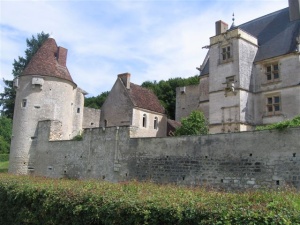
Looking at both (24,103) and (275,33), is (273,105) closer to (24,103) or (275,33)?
(275,33)

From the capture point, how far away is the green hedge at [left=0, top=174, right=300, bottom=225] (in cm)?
495

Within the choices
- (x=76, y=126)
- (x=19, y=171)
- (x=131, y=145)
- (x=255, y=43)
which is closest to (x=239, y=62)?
(x=255, y=43)

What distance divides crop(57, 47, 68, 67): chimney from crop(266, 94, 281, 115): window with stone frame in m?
16.3

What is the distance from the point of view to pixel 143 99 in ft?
100

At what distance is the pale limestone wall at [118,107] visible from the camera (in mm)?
28797

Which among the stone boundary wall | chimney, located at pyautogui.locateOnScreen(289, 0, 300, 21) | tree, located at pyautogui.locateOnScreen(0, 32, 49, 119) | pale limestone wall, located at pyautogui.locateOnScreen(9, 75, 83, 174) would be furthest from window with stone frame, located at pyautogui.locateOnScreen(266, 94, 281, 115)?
tree, located at pyautogui.locateOnScreen(0, 32, 49, 119)

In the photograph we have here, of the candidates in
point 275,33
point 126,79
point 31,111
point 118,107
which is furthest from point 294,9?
point 31,111

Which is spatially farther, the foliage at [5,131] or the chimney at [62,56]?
the foliage at [5,131]

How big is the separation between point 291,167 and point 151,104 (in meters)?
19.3

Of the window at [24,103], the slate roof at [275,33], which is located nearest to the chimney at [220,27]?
the slate roof at [275,33]

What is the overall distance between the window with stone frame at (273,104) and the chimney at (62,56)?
16294mm

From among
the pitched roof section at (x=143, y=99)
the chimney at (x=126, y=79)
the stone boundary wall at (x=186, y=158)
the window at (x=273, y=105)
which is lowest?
the stone boundary wall at (x=186, y=158)

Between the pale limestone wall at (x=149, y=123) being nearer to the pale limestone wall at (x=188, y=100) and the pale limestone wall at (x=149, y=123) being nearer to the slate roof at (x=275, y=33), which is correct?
the pale limestone wall at (x=188, y=100)

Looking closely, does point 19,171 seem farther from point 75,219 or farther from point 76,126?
point 75,219
